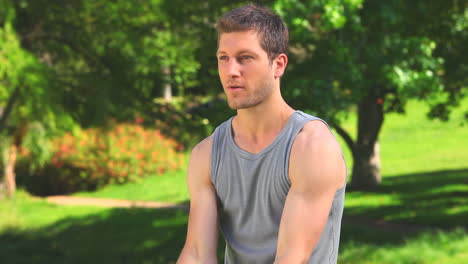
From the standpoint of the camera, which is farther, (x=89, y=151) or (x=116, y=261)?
(x=89, y=151)

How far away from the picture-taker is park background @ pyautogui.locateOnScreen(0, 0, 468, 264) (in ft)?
29.6

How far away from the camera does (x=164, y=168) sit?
2489 cm

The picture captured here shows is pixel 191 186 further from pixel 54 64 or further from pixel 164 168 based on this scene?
pixel 164 168

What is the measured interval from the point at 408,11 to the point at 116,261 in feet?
21.9

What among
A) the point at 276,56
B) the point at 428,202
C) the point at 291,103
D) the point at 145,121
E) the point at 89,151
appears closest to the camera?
the point at 276,56

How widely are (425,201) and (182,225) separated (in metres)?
5.80

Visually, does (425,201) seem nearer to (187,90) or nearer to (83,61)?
(187,90)

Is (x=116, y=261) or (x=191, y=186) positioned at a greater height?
(x=191, y=186)

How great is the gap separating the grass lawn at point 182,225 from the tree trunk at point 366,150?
42 cm

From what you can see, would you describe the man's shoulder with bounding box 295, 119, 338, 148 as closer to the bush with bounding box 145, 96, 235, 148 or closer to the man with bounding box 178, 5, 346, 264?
the man with bounding box 178, 5, 346, 264

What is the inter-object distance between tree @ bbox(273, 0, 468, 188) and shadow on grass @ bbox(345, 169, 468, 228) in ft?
8.71

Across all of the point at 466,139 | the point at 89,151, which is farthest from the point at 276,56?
the point at 466,139

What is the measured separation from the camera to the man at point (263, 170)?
204 cm

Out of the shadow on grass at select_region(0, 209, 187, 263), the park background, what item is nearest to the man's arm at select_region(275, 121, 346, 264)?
the park background
